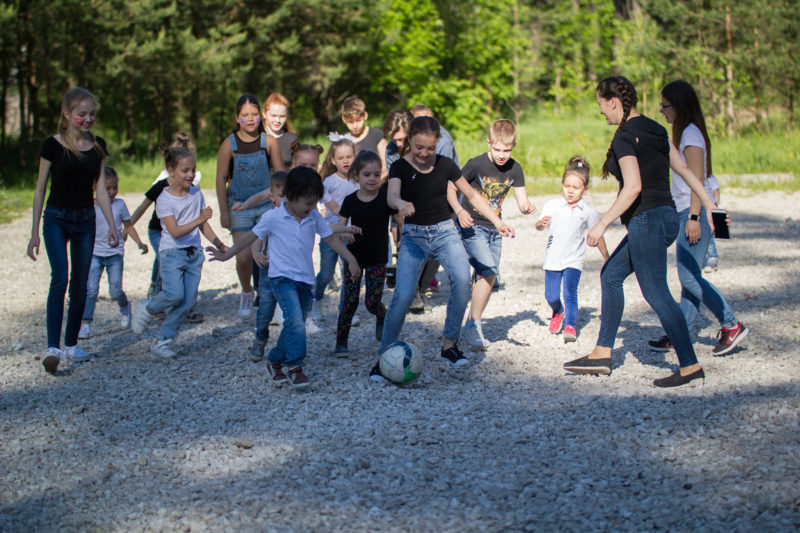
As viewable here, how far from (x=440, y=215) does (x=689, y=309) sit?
2.22 metres

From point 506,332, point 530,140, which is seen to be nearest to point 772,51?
point 530,140

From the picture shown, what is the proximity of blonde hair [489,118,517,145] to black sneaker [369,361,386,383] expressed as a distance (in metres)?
2.34

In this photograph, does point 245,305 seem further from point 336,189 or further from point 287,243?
point 287,243

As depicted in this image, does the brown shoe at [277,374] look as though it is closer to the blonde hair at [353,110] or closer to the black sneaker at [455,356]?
the black sneaker at [455,356]

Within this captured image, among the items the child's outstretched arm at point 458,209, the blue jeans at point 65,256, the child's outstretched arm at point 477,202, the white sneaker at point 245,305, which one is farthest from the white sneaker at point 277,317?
the child's outstretched arm at point 477,202

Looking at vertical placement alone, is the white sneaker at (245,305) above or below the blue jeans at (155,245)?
below

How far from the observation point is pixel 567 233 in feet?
24.3

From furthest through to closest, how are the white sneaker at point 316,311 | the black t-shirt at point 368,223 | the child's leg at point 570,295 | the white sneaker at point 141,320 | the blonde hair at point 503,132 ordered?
the white sneaker at point 316,311 < the child's leg at point 570,295 < the blonde hair at point 503,132 < the white sneaker at point 141,320 < the black t-shirt at point 368,223

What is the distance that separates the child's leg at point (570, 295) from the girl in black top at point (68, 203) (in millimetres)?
3945

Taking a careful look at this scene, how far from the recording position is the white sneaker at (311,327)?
7.84m

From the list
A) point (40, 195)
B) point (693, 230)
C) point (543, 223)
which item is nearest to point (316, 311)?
point (543, 223)

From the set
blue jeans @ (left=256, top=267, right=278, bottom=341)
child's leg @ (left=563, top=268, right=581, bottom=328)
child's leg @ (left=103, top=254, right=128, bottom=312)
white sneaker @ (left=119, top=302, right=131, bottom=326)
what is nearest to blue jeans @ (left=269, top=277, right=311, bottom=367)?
blue jeans @ (left=256, top=267, right=278, bottom=341)

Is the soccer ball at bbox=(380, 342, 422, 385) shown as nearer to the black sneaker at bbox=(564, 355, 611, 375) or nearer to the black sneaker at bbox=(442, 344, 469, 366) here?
the black sneaker at bbox=(442, 344, 469, 366)

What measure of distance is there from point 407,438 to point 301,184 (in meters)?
2.12
